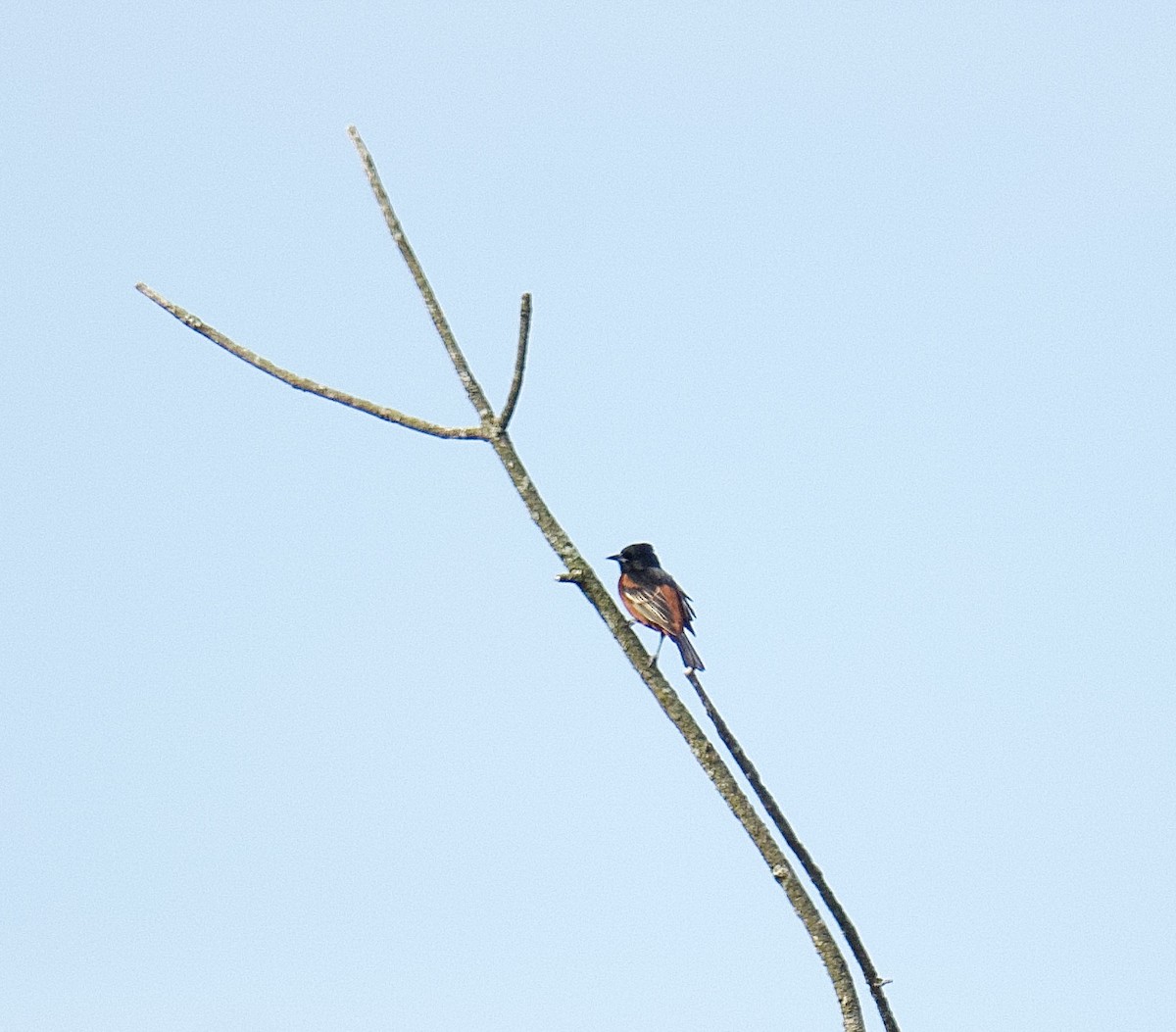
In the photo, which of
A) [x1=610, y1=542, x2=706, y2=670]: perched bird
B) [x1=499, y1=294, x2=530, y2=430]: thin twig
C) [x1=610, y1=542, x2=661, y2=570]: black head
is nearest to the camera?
[x1=499, y1=294, x2=530, y2=430]: thin twig

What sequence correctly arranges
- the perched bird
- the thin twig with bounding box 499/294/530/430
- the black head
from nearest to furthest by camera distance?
the thin twig with bounding box 499/294/530/430, the perched bird, the black head

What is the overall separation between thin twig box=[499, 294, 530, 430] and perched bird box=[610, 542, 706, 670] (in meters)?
8.35

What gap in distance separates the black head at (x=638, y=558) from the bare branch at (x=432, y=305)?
1010cm

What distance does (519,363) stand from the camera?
4.50m

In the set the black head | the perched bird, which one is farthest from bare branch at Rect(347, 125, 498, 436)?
the black head

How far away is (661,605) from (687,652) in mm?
839

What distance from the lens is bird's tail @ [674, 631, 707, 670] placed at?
13477 mm

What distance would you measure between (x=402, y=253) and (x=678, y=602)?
9220 mm

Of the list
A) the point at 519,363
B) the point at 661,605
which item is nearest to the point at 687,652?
the point at 661,605

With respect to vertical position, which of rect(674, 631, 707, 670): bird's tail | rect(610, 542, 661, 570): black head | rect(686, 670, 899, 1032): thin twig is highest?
rect(610, 542, 661, 570): black head

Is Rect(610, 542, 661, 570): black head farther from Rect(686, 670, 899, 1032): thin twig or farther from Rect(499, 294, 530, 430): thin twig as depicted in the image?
Rect(686, 670, 899, 1032): thin twig

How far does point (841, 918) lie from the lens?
3.62 m

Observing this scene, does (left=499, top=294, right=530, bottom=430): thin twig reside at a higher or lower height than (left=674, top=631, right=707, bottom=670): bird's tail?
lower

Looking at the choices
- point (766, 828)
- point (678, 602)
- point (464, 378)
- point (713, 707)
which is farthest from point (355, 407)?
point (678, 602)
